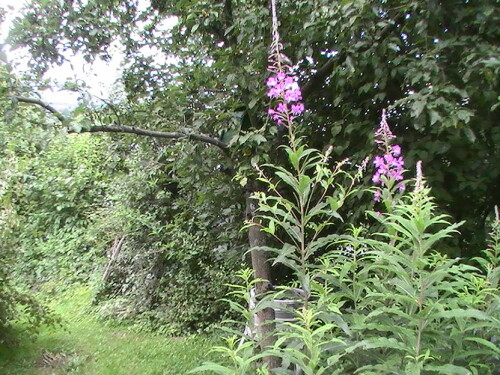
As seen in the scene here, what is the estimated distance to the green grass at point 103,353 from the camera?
390 centimetres

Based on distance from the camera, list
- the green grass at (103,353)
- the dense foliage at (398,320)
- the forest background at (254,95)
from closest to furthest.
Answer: the dense foliage at (398,320) < the forest background at (254,95) < the green grass at (103,353)

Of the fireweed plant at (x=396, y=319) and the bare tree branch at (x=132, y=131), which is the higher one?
the bare tree branch at (x=132, y=131)

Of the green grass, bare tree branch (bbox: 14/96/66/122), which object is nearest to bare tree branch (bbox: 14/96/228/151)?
bare tree branch (bbox: 14/96/66/122)

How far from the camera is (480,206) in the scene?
9.57ft

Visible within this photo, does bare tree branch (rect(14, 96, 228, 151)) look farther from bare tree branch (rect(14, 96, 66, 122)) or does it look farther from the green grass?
the green grass

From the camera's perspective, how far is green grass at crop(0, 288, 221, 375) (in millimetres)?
3898

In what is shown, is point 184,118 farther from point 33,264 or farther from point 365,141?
point 33,264

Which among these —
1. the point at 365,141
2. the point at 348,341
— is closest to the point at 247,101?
the point at 365,141

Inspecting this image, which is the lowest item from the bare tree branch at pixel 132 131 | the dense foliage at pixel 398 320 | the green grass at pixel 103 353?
the green grass at pixel 103 353

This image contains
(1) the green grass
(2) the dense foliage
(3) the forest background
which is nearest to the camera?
(2) the dense foliage

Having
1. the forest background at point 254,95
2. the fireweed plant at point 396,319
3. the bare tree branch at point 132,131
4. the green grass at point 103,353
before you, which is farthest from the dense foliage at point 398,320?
the green grass at point 103,353

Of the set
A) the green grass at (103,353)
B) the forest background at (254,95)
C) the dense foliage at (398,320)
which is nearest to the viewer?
the dense foliage at (398,320)

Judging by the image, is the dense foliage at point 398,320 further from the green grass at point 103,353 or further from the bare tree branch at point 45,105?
the green grass at point 103,353

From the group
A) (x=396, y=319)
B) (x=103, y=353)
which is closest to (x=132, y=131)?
(x=396, y=319)
